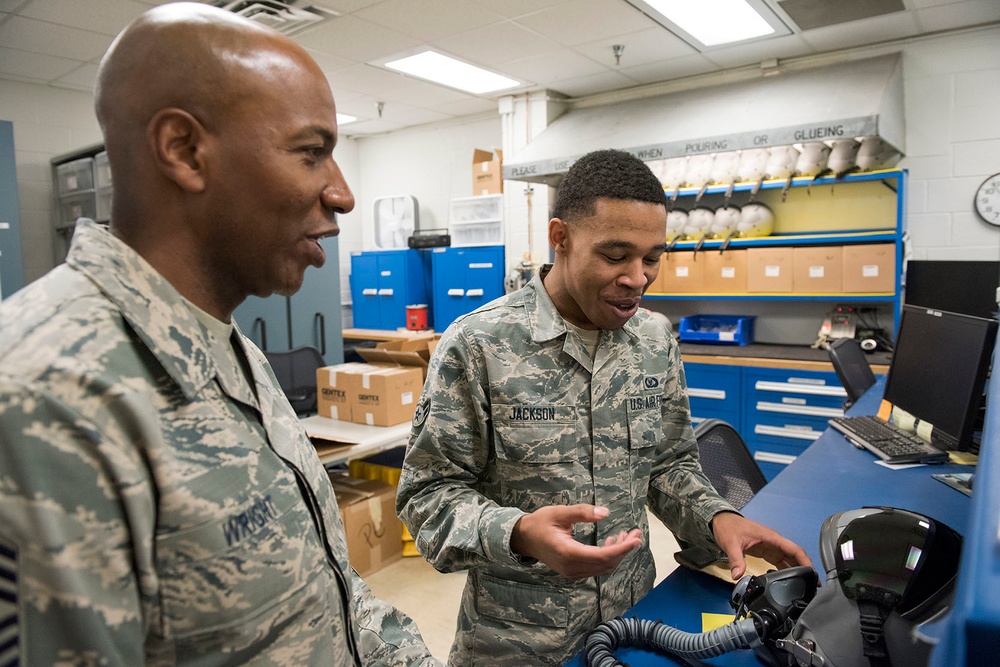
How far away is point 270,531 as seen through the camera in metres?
0.64

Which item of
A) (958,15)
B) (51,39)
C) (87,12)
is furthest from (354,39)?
(958,15)

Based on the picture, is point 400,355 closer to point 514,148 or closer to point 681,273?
point 681,273

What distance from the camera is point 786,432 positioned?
4145mm

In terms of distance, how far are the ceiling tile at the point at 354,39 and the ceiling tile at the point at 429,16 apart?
4.3 inches

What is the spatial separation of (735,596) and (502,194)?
198 inches

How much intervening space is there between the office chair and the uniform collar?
132 inches

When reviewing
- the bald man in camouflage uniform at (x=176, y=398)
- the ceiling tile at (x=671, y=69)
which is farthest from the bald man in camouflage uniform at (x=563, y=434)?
the ceiling tile at (x=671, y=69)

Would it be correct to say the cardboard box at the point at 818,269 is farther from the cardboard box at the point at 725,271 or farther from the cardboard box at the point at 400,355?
the cardboard box at the point at 400,355

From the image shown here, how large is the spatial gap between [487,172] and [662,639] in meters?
5.20

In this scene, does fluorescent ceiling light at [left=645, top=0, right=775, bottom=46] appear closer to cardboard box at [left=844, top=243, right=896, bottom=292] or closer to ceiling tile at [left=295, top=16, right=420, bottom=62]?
cardboard box at [left=844, top=243, right=896, bottom=292]

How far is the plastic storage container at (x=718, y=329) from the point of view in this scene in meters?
4.70

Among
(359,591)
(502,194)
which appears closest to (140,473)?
(359,591)

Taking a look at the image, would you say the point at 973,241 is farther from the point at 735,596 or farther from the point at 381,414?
the point at 735,596

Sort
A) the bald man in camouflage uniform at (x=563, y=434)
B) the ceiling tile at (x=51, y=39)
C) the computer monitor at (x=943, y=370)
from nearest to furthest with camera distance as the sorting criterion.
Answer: the bald man in camouflage uniform at (x=563, y=434), the computer monitor at (x=943, y=370), the ceiling tile at (x=51, y=39)
